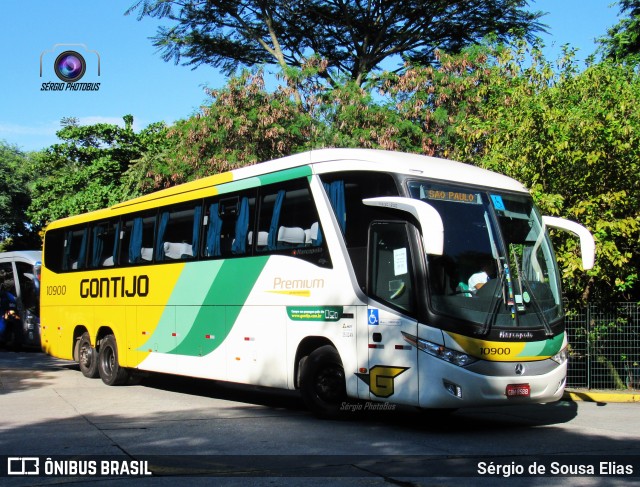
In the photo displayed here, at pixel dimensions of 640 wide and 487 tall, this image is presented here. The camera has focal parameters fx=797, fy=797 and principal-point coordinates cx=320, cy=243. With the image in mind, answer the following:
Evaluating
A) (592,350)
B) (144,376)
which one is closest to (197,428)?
(144,376)

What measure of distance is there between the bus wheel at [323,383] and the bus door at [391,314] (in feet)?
2.37

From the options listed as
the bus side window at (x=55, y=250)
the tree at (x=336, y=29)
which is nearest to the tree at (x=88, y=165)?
the tree at (x=336, y=29)

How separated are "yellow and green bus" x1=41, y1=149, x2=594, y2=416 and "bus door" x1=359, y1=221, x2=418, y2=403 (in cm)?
1

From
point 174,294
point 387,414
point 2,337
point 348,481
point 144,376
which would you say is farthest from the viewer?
point 2,337

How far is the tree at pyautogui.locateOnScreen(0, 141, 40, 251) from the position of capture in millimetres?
49469

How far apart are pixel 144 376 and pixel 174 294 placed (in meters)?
3.47

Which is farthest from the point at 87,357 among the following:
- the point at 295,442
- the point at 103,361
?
the point at 295,442

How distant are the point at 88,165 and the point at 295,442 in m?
31.6

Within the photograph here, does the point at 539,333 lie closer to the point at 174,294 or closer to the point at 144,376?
the point at 174,294

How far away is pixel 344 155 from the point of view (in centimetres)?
1069

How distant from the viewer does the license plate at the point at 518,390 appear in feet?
30.9

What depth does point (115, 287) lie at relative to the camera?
1579 centimetres

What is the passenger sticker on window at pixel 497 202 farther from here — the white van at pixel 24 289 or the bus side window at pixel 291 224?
the white van at pixel 24 289

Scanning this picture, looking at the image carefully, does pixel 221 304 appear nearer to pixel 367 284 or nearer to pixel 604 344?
pixel 367 284
